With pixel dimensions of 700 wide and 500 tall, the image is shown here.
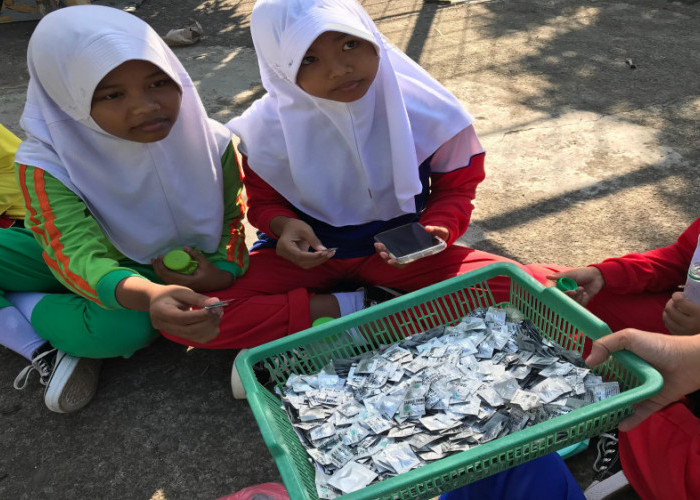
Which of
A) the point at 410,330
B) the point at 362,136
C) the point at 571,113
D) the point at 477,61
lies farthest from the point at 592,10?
the point at 410,330

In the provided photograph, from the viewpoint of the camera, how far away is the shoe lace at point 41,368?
5.81 feet

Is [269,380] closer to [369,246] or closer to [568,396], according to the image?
[369,246]

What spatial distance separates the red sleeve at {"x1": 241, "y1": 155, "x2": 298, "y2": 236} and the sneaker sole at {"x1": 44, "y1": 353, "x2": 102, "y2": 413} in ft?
1.97

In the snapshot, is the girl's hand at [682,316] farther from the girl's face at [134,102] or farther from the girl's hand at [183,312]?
the girl's face at [134,102]

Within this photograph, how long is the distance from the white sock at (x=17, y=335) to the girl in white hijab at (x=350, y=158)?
0.62 metres

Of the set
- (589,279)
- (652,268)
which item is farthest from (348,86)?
(652,268)

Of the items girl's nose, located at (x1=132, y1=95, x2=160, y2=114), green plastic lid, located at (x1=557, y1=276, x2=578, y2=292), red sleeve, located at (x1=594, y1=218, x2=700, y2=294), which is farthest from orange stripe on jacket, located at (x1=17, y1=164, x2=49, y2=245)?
red sleeve, located at (x1=594, y1=218, x2=700, y2=294)

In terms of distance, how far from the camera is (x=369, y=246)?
192 centimetres

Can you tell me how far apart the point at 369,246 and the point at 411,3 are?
3.07 meters

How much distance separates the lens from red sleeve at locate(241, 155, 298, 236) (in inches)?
73.7

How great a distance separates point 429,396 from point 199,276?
85 centimetres

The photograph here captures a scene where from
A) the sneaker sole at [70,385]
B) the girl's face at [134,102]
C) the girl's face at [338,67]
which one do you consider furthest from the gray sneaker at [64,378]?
the girl's face at [338,67]

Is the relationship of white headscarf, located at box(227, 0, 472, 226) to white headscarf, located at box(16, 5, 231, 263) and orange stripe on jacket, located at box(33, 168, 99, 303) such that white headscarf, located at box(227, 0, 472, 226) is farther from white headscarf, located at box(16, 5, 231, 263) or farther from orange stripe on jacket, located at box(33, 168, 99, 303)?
orange stripe on jacket, located at box(33, 168, 99, 303)

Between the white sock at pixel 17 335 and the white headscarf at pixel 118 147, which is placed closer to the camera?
the white headscarf at pixel 118 147
